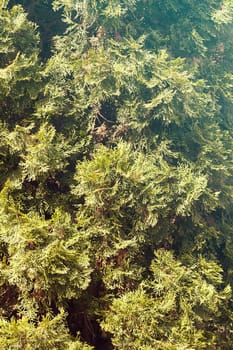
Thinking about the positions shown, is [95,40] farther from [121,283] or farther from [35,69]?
[121,283]

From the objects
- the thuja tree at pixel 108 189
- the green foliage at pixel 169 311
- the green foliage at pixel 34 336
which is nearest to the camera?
the green foliage at pixel 34 336

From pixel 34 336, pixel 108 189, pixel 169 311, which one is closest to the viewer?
pixel 34 336

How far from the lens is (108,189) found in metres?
8.77

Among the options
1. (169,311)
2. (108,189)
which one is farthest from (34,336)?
(108,189)

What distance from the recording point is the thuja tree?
24.1 feet

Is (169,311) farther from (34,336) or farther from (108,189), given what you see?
(34,336)

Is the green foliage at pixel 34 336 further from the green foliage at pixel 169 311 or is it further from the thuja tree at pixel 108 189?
the green foliage at pixel 169 311

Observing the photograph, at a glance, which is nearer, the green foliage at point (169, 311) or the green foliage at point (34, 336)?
the green foliage at point (34, 336)

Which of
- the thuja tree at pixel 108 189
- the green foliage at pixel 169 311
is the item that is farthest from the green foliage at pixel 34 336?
the green foliage at pixel 169 311

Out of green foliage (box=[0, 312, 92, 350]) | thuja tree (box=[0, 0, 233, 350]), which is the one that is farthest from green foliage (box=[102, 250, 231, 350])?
green foliage (box=[0, 312, 92, 350])

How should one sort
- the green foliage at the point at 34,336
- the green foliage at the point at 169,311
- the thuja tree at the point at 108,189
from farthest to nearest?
1. the green foliage at the point at 169,311
2. the thuja tree at the point at 108,189
3. the green foliage at the point at 34,336

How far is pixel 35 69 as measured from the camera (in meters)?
9.80

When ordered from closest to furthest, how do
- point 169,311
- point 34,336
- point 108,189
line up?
point 34,336 → point 169,311 → point 108,189

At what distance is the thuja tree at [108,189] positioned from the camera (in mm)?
7336
